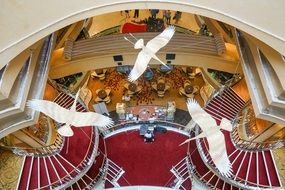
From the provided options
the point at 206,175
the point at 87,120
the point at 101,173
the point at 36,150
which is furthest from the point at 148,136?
the point at 87,120

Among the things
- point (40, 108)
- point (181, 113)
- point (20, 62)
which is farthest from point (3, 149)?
point (181, 113)

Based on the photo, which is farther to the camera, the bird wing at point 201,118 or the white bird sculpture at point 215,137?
the bird wing at point 201,118

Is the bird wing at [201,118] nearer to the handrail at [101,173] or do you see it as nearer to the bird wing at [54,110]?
the bird wing at [54,110]

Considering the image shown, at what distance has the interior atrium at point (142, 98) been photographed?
10.3 meters

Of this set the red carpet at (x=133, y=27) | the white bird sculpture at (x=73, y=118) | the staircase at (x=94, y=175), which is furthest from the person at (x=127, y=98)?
the white bird sculpture at (x=73, y=118)

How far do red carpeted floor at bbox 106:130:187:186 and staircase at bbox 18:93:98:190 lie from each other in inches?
48.9

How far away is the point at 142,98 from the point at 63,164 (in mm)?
6135

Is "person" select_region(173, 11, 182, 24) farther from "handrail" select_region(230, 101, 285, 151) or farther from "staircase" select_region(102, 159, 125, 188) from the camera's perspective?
"staircase" select_region(102, 159, 125, 188)

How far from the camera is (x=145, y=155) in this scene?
15.8 meters

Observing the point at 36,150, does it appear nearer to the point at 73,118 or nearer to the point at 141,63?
the point at 73,118

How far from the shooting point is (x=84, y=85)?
759 inches

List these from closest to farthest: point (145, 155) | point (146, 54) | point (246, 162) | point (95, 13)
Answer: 1. point (146, 54)
2. point (95, 13)
3. point (246, 162)
4. point (145, 155)

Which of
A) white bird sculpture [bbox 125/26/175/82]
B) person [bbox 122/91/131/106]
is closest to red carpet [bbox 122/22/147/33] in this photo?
person [bbox 122/91/131/106]

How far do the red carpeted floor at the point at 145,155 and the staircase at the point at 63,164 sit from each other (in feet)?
4.07
